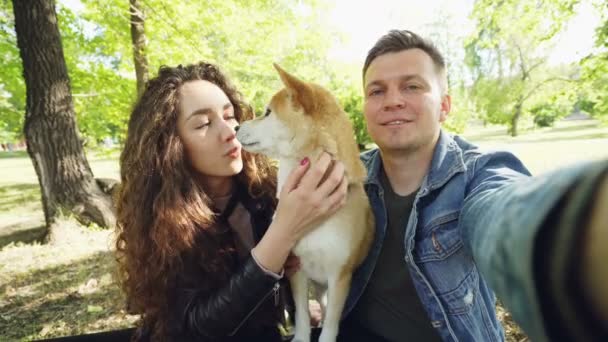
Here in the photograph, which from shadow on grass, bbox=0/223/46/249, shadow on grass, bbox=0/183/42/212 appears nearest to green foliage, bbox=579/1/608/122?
shadow on grass, bbox=0/223/46/249

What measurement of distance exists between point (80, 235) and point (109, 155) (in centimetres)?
260

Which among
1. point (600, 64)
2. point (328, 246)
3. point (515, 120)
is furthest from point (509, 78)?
point (328, 246)

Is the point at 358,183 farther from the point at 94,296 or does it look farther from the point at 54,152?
the point at 54,152

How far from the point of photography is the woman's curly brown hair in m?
1.69

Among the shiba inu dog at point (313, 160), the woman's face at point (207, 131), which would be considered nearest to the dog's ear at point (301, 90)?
the shiba inu dog at point (313, 160)

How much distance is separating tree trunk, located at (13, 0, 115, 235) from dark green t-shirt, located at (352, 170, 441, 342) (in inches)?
207

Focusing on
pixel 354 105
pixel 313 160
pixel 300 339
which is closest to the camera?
pixel 313 160

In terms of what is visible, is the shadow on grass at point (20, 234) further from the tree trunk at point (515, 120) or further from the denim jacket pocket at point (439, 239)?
the tree trunk at point (515, 120)

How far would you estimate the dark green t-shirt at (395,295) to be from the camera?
1.69 meters

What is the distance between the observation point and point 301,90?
1768mm

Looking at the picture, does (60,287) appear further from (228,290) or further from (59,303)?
(228,290)

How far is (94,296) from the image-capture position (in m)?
3.79

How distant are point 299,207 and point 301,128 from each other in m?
0.43

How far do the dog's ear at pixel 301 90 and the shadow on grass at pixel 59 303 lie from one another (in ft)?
9.27
